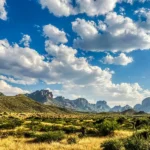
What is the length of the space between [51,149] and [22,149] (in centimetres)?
172

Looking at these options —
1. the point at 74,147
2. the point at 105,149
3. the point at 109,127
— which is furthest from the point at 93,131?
the point at 105,149

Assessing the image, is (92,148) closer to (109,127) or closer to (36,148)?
(36,148)

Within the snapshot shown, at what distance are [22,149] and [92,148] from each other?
14.1 feet

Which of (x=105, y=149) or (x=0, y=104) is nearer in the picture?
(x=105, y=149)

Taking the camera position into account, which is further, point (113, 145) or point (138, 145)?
point (113, 145)

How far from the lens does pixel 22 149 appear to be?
16672 millimetres

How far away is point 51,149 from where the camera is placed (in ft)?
Answer: 55.2

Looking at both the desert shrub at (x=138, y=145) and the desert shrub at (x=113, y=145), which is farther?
the desert shrub at (x=113, y=145)

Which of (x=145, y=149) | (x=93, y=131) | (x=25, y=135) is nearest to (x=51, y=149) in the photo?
(x=145, y=149)

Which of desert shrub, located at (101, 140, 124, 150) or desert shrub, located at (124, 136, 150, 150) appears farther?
desert shrub, located at (101, 140, 124, 150)

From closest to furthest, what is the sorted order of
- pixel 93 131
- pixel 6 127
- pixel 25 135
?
1. pixel 25 135
2. pixel 93 131
3. pixel 6 127

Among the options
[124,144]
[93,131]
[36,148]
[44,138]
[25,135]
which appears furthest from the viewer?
[93,131]

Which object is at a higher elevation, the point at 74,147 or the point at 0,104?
the point at 0,104

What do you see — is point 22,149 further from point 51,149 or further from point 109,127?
point 109,127
